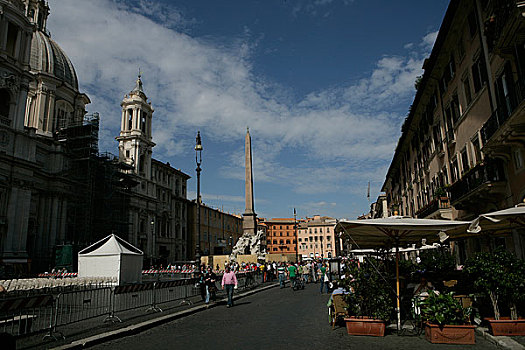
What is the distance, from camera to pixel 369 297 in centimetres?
830

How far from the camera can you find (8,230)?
3322 cm

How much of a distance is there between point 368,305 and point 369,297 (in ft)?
0.79

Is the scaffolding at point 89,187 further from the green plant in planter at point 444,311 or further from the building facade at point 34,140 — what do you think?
the green plant in planter at point 444,311

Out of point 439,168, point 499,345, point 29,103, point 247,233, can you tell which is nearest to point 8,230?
point 29,103

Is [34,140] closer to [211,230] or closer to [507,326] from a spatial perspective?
[507,326]

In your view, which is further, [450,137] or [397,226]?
[450,137]

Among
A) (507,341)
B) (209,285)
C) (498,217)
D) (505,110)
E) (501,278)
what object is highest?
(505,110)

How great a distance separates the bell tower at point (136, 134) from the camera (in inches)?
2311

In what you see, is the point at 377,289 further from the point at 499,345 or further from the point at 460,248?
the point at 460,248

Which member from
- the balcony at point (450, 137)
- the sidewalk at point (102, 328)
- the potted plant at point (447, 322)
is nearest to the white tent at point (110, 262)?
the sidewalk at point (102, 328)

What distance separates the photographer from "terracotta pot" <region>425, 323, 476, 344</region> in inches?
287

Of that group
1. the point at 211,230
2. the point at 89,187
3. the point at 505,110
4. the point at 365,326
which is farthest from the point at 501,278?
the point at 211,230

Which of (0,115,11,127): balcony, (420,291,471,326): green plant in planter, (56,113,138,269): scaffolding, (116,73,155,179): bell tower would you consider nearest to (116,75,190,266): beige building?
(116,73,155,179): bell tower

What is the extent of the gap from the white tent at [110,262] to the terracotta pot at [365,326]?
13.7m
